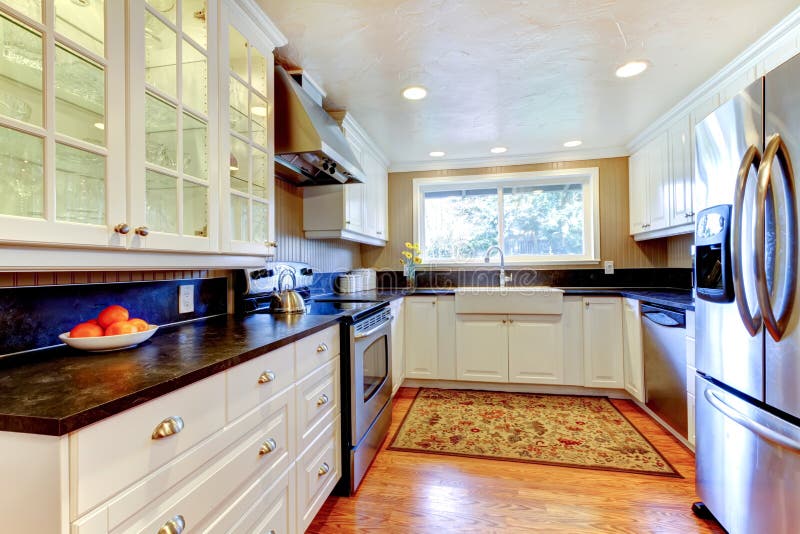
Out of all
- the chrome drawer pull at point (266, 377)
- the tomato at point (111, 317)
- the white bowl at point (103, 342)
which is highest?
the tomato at point (111, 317)

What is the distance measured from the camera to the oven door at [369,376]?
176 centimetres

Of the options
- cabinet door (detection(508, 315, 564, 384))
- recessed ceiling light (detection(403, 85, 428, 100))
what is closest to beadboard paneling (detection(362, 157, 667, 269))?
cabinet door (detection(508, 315, 564, 384))

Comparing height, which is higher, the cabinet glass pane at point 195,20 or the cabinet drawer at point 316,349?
the cabinet glass pane at point 195,20

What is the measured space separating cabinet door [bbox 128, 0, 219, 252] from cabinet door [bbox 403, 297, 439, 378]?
2113 mm

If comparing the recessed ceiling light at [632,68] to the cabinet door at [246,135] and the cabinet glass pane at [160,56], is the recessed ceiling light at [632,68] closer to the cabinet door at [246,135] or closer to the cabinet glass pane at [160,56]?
the cabinet door at [246,135]

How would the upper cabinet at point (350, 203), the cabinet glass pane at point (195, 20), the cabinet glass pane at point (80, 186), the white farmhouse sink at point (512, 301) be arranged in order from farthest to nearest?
the white farmhouse sink at point (512, 301) < the upper cabinet at point (350, 203) < the cabinet glass pane at point (195, 20) < the cabinet glass pane at point (80, 186)

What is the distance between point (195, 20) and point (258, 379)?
1.26 meters

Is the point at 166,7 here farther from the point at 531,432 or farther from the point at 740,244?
the point at 531,432

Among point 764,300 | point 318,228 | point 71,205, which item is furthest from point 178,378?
point 318,228

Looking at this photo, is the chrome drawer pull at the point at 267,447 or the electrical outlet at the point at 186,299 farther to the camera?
the electrical outlet at the point at 186,299

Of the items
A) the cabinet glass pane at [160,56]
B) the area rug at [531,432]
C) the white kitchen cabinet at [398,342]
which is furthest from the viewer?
the white kitchen cabinet at [398,342]

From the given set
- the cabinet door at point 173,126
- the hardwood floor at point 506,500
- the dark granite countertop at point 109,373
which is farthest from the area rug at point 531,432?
the cabinet door at point 173,126

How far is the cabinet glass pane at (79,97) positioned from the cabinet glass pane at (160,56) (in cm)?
16

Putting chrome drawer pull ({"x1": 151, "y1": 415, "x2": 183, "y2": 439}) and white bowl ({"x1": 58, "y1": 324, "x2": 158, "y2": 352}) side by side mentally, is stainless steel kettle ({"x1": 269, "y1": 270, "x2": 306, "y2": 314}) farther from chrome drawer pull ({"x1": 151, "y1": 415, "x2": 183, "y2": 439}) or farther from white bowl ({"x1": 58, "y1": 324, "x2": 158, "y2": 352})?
chrome drawer pull ({"x1": 151, "y1": 415, "x2": 183, "y2": 439})
